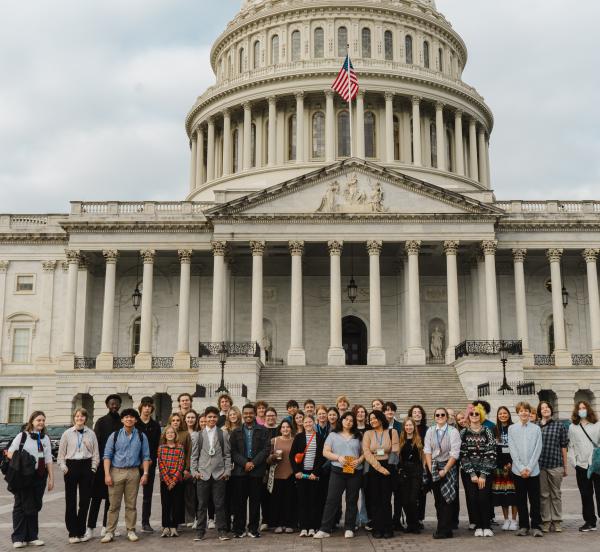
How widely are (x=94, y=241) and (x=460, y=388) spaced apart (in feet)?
77.4

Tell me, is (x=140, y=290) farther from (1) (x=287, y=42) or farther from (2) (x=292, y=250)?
(1) (x=287, y=42)

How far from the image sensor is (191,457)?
14234mm

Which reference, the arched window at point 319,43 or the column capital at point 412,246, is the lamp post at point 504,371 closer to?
the column capital at point 412,246

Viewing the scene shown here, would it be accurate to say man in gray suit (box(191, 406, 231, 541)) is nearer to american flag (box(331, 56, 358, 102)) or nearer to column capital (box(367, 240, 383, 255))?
column capital (box(367, 240, 383, 255))

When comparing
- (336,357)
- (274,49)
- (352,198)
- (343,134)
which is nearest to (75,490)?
(336,357)

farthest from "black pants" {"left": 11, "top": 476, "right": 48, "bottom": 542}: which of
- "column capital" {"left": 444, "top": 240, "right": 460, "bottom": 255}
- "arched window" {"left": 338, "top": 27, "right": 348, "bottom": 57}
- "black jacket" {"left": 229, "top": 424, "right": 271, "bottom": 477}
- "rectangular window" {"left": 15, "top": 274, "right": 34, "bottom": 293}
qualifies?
"arched window" {"left": 338, "top": 27, "right": 348, "bottom": 57}

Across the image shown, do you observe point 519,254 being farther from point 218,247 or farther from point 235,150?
point 235,150

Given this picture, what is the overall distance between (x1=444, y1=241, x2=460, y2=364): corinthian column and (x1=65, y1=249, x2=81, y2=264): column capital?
72.4 ft

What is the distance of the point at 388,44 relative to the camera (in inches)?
2601

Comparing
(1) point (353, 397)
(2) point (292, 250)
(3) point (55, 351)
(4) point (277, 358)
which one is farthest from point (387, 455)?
(3) point (55, 351)

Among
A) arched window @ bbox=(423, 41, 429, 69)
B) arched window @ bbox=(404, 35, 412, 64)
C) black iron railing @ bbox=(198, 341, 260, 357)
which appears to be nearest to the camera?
black iron railing @ bbox=(198, 341, 260, 357)

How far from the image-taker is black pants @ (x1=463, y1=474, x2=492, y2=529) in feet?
45.6

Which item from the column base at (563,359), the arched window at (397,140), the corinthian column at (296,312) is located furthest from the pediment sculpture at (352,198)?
the arched window at (397,140)

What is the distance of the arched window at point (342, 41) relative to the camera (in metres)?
64.7
